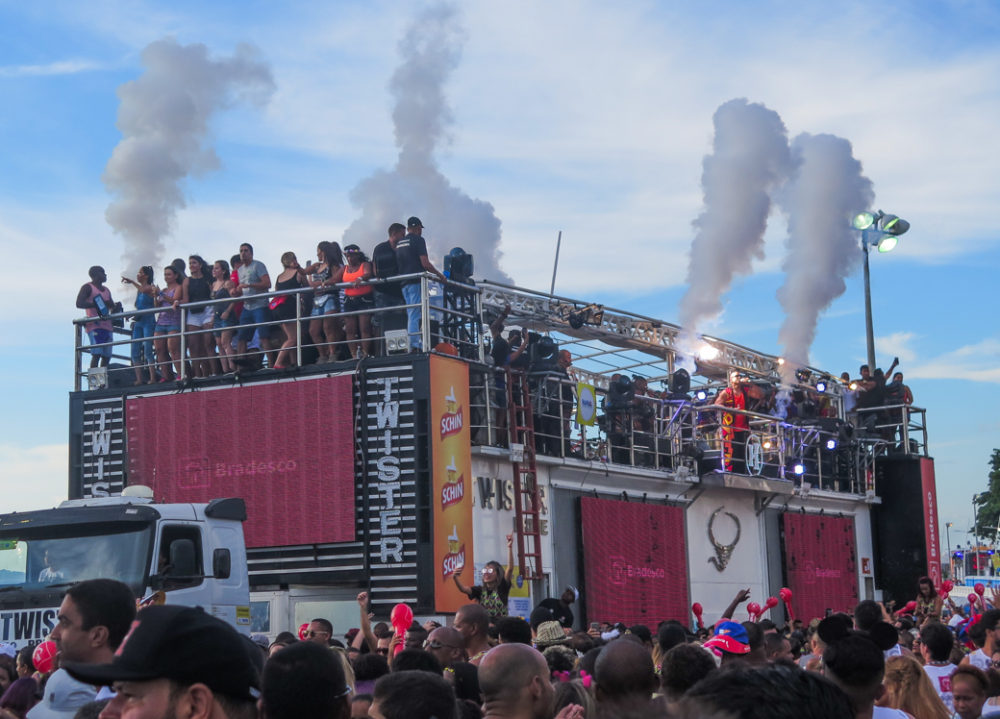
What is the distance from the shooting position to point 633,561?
21.1 metres

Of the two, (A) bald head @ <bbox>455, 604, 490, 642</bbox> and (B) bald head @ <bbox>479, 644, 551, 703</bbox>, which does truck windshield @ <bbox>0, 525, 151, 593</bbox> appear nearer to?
(A) bald head @ <bbox>455, 604, 490, 642</bbox>

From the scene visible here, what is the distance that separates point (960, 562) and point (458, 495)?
164 feet

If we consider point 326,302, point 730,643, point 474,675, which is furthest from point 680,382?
point 474,675

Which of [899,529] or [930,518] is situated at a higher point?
[930,518]

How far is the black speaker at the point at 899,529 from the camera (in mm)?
27719

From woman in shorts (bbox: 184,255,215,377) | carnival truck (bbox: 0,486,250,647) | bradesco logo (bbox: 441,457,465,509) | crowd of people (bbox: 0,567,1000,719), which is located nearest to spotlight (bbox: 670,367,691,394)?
bradesco logo (bbox: 441,457,465,509)

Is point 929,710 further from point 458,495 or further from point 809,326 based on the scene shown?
point 809,326

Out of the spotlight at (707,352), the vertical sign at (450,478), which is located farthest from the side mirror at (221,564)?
the spotlight at (707,352)

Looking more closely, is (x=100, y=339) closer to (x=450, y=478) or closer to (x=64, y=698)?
(x=450, y=478)

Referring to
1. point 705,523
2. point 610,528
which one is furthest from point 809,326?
point 610,528

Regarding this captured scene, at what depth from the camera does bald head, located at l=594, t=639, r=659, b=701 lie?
5.86m

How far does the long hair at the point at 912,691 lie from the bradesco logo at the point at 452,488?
415 inches

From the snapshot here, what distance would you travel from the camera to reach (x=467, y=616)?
27.1ft

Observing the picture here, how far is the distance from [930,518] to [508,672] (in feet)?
80.5
